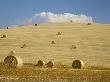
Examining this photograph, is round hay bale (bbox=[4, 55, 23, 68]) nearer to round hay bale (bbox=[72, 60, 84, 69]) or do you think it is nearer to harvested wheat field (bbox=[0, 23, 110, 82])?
round hay bale (bbox=[72, 60, 84, 69])

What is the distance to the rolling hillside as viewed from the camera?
1934 inches

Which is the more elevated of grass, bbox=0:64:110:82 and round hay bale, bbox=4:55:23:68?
round hay bale, bbox=4:55:23:68

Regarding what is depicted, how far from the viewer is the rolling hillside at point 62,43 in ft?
161

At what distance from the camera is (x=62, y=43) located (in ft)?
201

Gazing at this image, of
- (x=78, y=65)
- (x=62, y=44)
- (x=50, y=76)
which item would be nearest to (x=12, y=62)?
(x=78, y=65)

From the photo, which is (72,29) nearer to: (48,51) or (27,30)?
(27,30)

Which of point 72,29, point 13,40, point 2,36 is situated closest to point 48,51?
point 13,40

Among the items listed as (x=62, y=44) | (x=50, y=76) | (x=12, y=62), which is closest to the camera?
(x=50, y=76)

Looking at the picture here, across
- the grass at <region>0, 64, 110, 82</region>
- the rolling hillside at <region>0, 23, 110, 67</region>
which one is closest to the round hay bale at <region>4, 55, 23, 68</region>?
the grass at <region>0, 64, 110, 82</region>

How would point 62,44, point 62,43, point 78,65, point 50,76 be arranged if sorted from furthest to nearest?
point 62,43 < point 62,44 < point 78,65 < point 50,76

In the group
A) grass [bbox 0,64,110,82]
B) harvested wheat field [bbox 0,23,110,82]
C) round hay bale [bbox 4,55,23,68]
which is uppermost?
harvested wheat field [bbox 0,23,110,82]

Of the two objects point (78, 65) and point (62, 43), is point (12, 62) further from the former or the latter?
point (62, 43)

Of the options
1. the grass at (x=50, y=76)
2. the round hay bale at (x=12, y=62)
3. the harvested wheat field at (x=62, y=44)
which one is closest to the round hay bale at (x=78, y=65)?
the harvested wheat field at (x=62, y=44)

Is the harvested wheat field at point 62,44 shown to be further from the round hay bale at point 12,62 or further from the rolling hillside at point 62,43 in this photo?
the round hay bale at point 12,62
